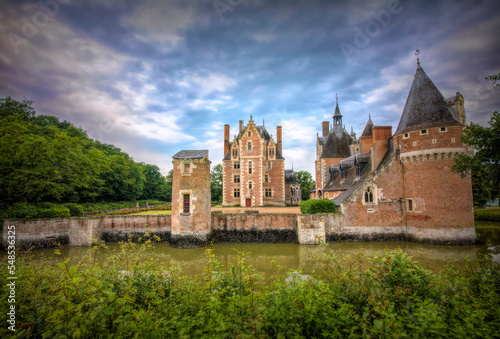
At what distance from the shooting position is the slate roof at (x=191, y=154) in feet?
52.5

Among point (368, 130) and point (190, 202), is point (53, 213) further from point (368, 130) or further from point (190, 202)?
point (368, 130)

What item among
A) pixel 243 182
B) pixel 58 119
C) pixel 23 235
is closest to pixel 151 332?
pixel 23 235

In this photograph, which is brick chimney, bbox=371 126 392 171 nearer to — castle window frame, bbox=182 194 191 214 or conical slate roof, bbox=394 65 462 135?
conical slate roof, bbox=394 65 462 135

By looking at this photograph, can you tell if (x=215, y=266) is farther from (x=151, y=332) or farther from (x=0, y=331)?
(x=0, y=331)

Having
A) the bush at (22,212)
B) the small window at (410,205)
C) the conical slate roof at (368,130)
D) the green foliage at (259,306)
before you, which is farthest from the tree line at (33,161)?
the conical slate roof at (368,130)

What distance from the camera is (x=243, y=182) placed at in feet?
108

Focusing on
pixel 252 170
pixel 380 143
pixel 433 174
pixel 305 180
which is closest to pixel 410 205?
pixel 433 174

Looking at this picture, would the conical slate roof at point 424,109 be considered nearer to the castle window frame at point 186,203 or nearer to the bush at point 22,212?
the castle window frame at point 186,203

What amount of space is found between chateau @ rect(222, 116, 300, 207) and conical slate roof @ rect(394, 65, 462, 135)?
1905 centimetres

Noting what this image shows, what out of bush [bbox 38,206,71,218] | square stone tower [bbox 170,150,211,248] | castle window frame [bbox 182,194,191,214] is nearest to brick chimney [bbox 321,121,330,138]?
square stone tower [bbox 170,150,211,248]

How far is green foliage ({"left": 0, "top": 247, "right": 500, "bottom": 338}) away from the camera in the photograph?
2.48m

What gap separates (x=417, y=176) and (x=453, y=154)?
7.70 feet

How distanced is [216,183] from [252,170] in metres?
20.8

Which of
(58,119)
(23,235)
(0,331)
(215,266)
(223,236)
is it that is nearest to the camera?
(0,331)
